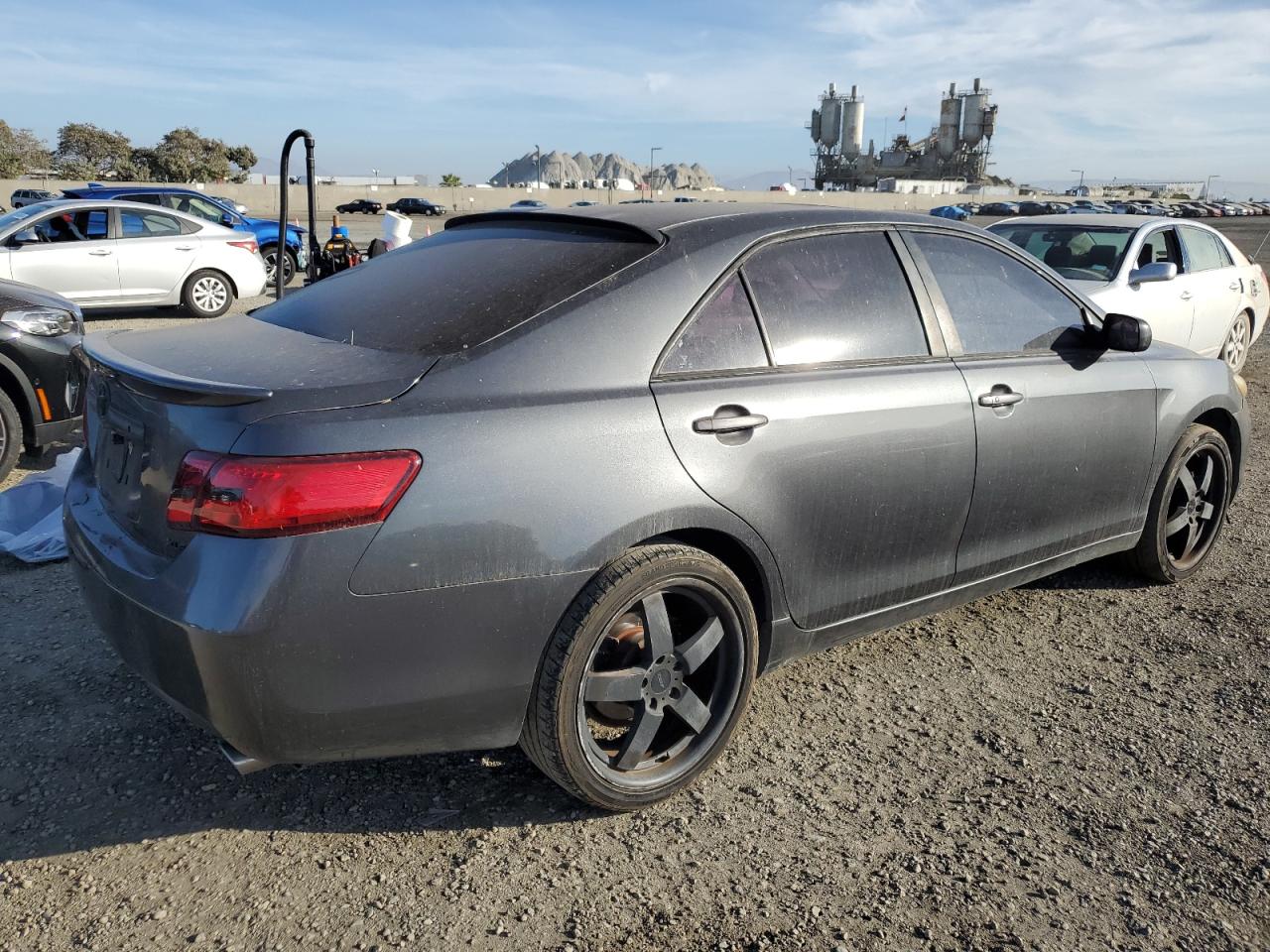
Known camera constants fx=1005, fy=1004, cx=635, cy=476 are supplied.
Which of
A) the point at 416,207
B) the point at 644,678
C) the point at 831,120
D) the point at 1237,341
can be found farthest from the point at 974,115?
the point at 644,678

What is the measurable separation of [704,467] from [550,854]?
1.07 metres

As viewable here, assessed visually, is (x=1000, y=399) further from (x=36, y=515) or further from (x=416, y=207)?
(x=416, y=207)

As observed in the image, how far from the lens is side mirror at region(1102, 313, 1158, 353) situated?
379 centimetres

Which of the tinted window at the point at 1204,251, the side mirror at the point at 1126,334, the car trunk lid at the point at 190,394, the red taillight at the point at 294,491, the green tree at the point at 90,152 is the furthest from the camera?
the green tree at the point at 90,152

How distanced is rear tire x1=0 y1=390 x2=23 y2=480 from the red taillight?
3.83 meters

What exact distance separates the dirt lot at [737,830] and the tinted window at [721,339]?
120 centimetres

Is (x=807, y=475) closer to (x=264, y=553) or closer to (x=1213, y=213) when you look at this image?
(x=264, y=553)

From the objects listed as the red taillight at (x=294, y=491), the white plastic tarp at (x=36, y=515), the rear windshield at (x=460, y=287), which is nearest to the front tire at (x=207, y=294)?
the white plastic tarp at (x=36, y=515)

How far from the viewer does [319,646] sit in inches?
86.7

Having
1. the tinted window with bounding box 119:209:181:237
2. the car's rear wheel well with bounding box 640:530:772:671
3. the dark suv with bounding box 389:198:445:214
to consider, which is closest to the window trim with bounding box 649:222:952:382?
the car's rear wheel well with bounding box 640:530:772:671

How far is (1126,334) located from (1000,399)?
0.78 meters

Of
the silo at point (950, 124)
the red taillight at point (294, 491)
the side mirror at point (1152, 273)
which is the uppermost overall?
the silo at point (950, 124)

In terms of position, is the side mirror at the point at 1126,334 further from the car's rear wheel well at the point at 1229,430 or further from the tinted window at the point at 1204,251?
the tinted window at the point at 1204,251

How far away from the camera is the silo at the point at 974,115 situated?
122000 millimetres
